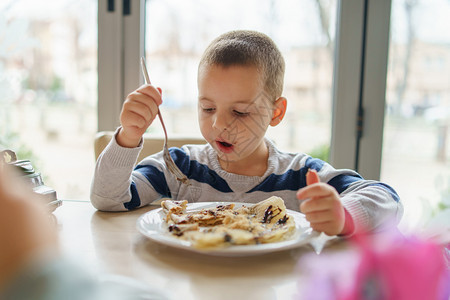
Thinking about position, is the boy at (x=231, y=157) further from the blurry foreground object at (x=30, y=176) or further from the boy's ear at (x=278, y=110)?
the blurry foreground object at (x=30, y=176)

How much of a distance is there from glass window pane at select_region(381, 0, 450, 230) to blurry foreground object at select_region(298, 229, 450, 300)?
189 centimetres

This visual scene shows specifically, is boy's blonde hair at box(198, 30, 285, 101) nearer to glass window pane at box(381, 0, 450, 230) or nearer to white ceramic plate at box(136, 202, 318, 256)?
white ceramic plate at box(136, 202, 318, 256)

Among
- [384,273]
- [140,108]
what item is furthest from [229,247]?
[140,108]

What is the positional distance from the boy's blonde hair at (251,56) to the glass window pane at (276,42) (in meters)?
0.80

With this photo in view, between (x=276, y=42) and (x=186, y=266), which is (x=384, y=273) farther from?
(x=276, y=42)

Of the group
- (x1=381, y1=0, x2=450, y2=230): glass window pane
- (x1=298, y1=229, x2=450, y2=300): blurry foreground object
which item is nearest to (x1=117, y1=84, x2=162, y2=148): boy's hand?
(x1=298, y1=229, x2=450, y2=300): blurry foreground object

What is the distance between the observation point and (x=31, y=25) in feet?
7.80

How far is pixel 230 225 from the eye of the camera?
0.71 m

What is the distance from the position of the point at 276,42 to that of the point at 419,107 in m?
0.80

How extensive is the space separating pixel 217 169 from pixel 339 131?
1009mm

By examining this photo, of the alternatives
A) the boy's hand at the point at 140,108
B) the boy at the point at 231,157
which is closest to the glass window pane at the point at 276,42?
the boy at the point at 231,157

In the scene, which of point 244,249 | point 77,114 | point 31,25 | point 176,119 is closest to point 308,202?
point 244,249

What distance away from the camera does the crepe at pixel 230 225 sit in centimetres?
62

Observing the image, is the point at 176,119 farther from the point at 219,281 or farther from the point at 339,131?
the point at 219,281
